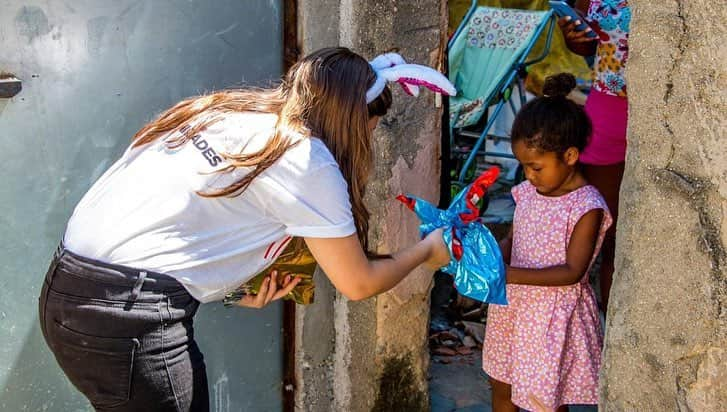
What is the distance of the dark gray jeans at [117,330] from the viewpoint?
1.98 m

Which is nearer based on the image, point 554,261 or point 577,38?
point 554,261

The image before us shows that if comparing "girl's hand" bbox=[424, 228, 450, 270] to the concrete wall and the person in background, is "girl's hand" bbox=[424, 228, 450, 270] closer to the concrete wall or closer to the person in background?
the concrete wall

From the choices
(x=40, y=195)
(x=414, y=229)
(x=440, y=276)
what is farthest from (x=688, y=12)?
(x=440, y=276)

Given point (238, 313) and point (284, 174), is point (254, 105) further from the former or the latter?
point (238, 313)

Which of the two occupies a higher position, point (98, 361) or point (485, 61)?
point (98, 361)

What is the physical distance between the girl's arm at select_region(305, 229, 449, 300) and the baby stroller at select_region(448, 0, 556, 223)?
290 centimetres

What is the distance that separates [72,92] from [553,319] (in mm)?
1760

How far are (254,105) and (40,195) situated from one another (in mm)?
1242

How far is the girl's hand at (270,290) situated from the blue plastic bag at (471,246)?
400 mm

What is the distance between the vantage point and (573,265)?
2.66 meters

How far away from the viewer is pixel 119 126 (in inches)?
119

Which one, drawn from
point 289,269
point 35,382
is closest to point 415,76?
point 289,269

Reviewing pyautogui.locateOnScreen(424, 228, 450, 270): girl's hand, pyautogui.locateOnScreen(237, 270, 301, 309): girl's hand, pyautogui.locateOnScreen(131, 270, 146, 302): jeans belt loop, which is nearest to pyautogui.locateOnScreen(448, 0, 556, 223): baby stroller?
pyautogui.locateOnScreen(424, 228, 450, 270): girl's hand

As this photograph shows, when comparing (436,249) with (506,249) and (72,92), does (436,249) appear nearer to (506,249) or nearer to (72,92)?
(506,249)
